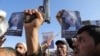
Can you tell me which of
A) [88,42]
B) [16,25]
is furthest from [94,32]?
[16,25]

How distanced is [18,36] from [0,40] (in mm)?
2002

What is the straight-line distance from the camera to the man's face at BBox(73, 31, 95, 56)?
2.78 m

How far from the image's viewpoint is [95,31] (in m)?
3.01

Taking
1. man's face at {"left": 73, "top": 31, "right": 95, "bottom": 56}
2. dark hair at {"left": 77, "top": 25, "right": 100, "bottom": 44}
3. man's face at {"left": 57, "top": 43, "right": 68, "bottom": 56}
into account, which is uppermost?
dark hair at {"left": 77, "top": 25, "right": 100, "bottom": 44}

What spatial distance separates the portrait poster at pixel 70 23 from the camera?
6.66m

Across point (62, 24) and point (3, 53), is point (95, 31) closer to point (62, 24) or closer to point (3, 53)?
point (3, 53)

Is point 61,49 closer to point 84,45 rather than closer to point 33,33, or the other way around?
point 33,33

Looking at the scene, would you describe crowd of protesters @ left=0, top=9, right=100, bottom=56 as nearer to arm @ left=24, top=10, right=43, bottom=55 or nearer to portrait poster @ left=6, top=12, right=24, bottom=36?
arm @ left=24, top=10, right=43, bottom=55

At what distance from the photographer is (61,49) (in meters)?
5.81

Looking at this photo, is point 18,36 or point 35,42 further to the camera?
point 18,36

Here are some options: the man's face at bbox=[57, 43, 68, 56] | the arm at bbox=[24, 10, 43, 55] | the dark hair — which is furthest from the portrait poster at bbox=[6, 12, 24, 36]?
the dark hair

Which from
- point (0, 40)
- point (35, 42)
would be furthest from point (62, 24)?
point (35, 42)

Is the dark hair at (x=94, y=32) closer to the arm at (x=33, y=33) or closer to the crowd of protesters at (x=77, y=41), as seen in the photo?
the crowd of protesters at (x=77, y=41)

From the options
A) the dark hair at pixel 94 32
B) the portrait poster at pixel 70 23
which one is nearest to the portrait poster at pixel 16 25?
the portrait poster at pixel 70 23
